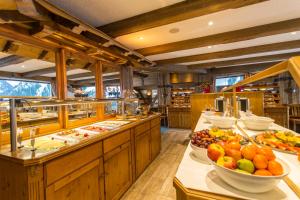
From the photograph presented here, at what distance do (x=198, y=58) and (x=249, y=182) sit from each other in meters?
4.87

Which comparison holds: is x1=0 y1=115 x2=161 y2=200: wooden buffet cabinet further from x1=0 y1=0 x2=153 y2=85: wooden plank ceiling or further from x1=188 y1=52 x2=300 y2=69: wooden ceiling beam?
x1=188 y1=52 x2=300 y2=69: wooden ceiling beam

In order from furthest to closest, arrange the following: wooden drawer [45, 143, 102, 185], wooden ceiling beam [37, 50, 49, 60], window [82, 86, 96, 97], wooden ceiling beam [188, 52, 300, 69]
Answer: wooden ceiling beam [188, 52, 300, 69] < window [82, 86, 96, 97] < wooden ceiling beam [37, 50, 49, 60] < wooden drawer [45, 143, 102, 185]

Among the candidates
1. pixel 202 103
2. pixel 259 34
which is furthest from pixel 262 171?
pixel 202 103

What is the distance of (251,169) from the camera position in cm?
62

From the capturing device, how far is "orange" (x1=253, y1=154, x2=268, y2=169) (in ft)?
2.02

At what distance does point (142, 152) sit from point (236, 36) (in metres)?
2.93

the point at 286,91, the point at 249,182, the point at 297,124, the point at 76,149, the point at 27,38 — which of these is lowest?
the point at 297,124

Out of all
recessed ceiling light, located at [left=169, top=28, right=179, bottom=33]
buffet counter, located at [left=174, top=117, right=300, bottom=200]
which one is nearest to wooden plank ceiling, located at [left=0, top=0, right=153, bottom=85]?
recessed ceiling light, located at [left=169, top=28, right=179, bottom=33]

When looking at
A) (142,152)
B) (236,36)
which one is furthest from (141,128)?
(236,36)

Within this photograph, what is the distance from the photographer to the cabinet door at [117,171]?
198 centimetres

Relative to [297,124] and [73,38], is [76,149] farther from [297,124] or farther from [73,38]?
[297,124]

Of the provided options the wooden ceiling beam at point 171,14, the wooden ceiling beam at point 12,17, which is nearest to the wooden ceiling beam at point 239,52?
the wooden ceiling beam at point 171,14

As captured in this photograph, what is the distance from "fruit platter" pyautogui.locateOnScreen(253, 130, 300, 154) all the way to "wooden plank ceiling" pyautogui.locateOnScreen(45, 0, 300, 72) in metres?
1.56

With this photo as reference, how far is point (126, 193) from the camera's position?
2363 mm
